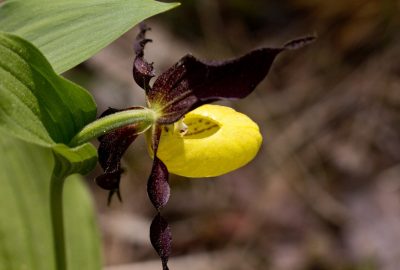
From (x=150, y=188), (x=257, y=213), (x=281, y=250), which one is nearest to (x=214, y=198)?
(x=257, y=213)

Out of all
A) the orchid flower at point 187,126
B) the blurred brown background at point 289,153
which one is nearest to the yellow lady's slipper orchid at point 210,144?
the orchid flower at point 187,126

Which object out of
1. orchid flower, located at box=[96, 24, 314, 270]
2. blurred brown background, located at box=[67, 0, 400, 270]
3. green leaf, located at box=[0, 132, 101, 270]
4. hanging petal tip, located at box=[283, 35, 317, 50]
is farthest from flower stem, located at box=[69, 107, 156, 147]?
blurred brown background, located at box=[67, 0, 400, 270]

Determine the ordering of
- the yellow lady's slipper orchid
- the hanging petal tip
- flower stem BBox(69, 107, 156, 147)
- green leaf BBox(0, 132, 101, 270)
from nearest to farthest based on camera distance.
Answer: the hanging petal tip, flower stem BBox(69, 107, 156, 147), the yellow lady's slipper orchid, green leaf BBox(0, 132, 101, 270)

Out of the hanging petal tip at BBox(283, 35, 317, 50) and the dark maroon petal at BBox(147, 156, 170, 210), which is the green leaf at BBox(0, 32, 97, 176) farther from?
the hanging petal tip at BBox(283, 35, 317, 50)

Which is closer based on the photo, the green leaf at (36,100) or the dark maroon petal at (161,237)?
the green leaf at (36,100)

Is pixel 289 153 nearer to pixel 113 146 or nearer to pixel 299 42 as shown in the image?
pixel 113 146

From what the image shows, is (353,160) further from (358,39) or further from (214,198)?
(358,39)

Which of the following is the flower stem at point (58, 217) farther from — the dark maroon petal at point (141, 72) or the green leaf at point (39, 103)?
the dark maroon petal at point (141, 72)
